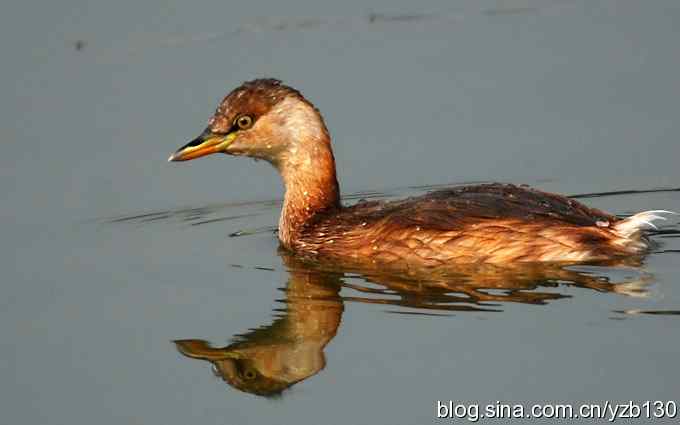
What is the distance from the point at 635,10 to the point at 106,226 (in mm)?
6576

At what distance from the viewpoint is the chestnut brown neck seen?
10516mm

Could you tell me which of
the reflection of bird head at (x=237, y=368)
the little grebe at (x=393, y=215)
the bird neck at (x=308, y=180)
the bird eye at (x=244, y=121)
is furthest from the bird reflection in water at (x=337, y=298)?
the bird eye at (x=244, y=121)

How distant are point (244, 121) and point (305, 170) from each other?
1.85 feet

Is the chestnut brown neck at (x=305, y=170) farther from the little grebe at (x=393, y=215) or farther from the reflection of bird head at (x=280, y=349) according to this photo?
the reflection of bird head at (x=280, y=349)

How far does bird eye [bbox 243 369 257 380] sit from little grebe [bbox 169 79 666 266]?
1825mm

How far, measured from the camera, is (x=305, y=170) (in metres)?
10.6

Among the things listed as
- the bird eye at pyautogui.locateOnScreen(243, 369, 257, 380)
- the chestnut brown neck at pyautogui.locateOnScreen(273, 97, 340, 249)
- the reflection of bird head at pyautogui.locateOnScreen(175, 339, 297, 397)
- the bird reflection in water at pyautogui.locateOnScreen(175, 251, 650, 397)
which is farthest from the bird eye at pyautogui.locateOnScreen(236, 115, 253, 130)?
the bird eye at pyautogui.locateOnScreen(243, 369, 257, 380)

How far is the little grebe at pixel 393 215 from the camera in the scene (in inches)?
377

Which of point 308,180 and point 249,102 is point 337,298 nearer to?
point 308,180

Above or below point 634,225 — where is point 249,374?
below

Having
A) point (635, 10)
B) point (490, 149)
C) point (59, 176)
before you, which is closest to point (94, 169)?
point (59, 176)

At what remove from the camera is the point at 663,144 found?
12.4 metres

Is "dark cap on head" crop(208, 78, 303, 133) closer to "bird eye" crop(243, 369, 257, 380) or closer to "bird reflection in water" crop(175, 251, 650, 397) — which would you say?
"bird reflection in water" crop(175, 251, 650, 397)

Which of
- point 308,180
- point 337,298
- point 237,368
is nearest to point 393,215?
point 337,298
